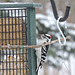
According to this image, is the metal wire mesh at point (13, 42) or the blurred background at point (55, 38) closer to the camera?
the metal wire mesh at point (13, 42)

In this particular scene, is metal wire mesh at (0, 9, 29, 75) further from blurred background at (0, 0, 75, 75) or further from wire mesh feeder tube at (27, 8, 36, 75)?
blurred background at (0, 0, 75, 75)

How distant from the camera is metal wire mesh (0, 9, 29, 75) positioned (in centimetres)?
345

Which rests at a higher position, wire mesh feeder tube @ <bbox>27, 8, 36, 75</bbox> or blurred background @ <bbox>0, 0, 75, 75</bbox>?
wire mesh feeder tube @ <bbox>27, 8, 36, 75</bbox>

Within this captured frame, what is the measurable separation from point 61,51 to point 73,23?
112cm

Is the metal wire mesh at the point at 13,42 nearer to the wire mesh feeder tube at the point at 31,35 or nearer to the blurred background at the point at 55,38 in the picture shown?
the wire mesh feeder tube at the point at 31,35

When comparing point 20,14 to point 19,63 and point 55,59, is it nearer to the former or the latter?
point 19,63

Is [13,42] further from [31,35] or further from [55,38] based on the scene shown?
[55,38]

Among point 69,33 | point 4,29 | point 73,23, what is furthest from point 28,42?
point 73,23

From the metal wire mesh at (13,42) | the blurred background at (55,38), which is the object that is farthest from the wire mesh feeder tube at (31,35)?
the blurred background at (55,38)

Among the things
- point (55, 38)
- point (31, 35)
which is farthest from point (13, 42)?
point (55, 38)

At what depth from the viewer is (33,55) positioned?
134 inches

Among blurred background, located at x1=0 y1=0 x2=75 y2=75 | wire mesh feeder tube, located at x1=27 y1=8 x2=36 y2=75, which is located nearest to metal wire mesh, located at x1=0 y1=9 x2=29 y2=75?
wire mesh feeder tube, located at x1=27 y1=8 x2=36 y2=75

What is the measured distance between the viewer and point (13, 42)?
11.4ft

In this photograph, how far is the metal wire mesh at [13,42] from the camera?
345 centimetres
